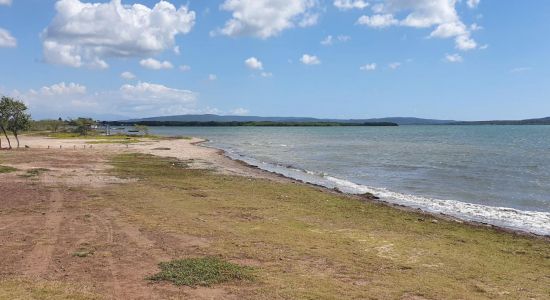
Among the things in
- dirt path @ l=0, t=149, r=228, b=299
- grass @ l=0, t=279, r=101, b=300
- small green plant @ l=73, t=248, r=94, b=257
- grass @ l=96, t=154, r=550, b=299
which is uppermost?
grass @ l=0, t=279, r=101, b=300

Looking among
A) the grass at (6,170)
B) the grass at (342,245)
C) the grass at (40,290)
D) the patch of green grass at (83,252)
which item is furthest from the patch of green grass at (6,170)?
the grass at (40,290)

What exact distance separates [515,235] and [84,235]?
13.5 m

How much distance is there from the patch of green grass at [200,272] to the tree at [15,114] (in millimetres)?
47942

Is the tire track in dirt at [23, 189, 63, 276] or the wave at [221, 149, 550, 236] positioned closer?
the tire track in dirt at [23, 189, 63, 276]

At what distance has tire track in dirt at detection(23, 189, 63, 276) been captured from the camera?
1076 centimetres

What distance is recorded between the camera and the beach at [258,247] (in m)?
9.85

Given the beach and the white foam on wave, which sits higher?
the beach

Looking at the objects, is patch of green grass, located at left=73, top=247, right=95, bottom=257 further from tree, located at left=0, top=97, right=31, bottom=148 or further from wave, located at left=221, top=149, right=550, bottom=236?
tree, located at left=0, top=97, right=31, bottom=148

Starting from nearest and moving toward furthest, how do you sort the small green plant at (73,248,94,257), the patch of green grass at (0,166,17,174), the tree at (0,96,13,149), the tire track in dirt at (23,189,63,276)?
the tire track in dirt at (23,189,63,276)
the small green plant at (73,248,94,257)
the patch of green grass at (0,166,17,174)
the tree at (0,96,13,149)

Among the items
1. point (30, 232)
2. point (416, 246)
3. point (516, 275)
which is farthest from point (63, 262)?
point (516, 275)

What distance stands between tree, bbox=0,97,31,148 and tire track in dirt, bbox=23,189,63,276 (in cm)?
3878

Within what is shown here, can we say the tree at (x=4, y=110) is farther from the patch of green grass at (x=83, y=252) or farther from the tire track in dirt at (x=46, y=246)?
the patch of green grass at (x=83, y=252)

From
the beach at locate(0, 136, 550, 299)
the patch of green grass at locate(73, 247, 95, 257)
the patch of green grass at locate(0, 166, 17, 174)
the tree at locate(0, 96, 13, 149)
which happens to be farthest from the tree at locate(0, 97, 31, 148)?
the patch of green grass at locate(73, 247, 95, 257)

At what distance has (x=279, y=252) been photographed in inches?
495
